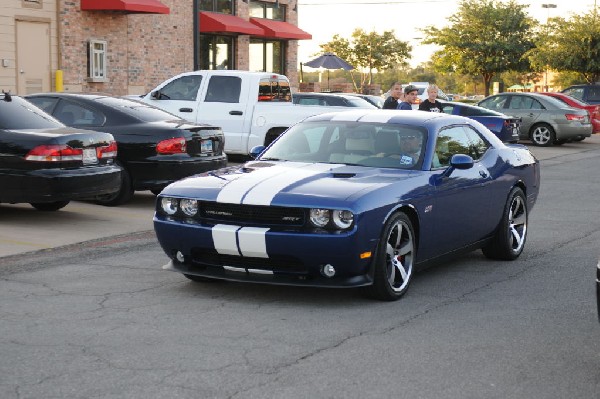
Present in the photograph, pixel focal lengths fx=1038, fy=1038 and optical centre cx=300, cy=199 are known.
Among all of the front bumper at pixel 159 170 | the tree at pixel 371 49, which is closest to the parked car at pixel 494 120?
the front bumper at pixel 159 170

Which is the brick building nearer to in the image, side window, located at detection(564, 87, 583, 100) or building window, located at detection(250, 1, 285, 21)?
building window, located at detection(250, 1, 285, 21)

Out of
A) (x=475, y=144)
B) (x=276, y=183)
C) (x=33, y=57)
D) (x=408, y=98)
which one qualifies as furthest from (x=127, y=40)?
(x=276, y=183)

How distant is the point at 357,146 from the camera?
341 inches

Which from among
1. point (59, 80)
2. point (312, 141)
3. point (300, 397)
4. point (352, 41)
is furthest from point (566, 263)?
point (352, 41)

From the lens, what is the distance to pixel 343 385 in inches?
216

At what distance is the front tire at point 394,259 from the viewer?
24.7 ft

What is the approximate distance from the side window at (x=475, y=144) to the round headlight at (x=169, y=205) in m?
2.86

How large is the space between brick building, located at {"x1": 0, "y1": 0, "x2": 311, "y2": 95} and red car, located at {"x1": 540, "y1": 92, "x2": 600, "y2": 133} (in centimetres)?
1062

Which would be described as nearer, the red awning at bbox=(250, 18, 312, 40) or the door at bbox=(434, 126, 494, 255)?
the door at bbox=(434, 126, 494, 255)

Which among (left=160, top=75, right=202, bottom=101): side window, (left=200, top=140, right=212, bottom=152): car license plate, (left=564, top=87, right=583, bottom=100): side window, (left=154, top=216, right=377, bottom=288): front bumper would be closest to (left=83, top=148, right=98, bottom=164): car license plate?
(left=200, top=140, right=212, bottom=152): car license plate

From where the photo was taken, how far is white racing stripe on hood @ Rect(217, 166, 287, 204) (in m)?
7.51

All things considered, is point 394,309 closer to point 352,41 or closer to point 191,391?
point 191,391

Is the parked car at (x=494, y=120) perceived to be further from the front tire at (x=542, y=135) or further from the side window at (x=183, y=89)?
the side window at (x=183, y=89)

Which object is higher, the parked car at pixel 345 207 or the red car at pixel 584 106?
the red car at pixel 584 106
